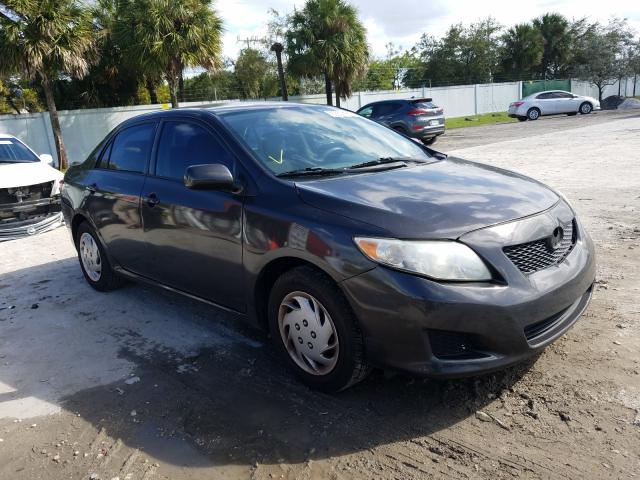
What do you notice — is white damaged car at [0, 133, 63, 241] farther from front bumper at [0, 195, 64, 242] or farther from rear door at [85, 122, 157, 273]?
rear door at [85, 122, 157, 273]

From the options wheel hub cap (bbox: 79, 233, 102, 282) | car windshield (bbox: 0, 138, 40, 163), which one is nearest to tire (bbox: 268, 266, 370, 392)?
wheel hub cap (bbox: 79, 233, 102, 282)

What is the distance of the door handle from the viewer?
13.5ft

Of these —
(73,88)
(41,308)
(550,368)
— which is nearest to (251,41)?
(73,88)

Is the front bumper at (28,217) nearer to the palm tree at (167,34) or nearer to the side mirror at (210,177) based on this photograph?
the side mirror at (210,177)

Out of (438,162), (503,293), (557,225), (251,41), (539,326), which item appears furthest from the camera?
(251,41)

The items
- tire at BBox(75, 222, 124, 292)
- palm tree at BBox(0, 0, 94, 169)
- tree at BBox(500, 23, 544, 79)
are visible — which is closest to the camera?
tire at BBox(75, 222, 124, 292)

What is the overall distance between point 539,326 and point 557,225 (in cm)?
60

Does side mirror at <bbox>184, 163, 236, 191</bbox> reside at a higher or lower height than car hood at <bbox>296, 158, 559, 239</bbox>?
higher

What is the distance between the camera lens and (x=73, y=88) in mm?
22828

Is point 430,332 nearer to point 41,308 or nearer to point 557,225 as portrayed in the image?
point 557,225

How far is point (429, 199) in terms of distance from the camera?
3.07m

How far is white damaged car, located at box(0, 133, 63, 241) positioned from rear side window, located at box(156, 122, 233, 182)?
475 cm

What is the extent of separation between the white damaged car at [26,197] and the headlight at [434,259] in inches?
273

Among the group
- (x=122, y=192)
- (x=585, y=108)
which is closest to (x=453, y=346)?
(x=122, y=192)
